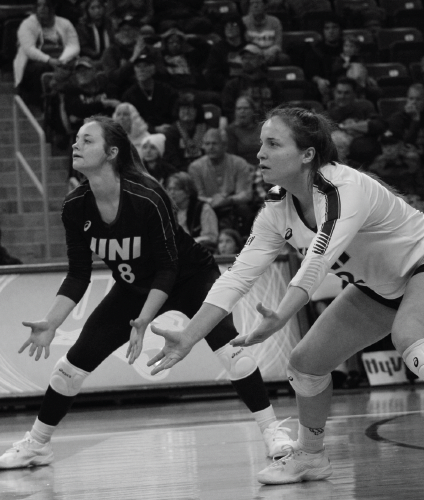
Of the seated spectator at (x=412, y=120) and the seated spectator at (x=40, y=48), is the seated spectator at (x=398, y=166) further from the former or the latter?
the seated spectator at (x=40, y=48)

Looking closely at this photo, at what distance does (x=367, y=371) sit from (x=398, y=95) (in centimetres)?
551

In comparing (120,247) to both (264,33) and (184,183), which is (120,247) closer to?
(184,183)

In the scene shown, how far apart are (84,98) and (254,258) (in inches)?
260

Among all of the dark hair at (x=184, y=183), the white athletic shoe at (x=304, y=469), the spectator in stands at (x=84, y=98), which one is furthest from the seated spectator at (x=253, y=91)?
the white athletic shoe at (x=304, y=469)

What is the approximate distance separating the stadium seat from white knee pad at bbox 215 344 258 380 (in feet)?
25.4

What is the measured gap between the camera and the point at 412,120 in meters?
11.7

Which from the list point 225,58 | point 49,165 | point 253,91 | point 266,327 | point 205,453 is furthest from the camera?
point 225,58

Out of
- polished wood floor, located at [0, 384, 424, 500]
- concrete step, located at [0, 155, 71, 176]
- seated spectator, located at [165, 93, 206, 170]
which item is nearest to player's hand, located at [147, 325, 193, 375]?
polished wood floor, located at [0, 384, 424, 500]

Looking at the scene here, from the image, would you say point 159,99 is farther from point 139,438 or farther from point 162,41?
point 139,438

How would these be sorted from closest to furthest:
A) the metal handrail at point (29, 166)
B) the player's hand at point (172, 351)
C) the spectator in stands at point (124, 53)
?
the player's hand at point (172, 351)
the metal handrail at point (29, 166)
the spectator in stands at point (124, 53)

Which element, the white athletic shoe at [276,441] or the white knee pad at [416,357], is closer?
the white knee pad at [416,357]

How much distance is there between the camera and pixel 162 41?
11.6 meters

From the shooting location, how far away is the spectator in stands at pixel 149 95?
1064 cm

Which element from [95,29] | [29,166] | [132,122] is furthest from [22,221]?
[95,29]
